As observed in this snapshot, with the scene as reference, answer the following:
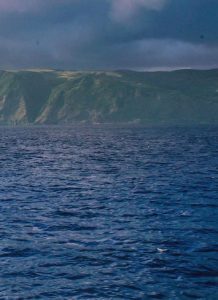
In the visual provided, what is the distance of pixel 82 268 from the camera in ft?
80.9

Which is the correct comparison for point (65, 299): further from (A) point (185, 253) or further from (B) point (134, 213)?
Result: (B) point (134, 213)

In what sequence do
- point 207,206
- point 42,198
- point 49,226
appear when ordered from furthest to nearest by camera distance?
point 42,198
point 207,206
point 49,226

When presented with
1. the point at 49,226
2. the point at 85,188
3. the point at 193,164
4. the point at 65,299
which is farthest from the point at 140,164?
the point at 65,299

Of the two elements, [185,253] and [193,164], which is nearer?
[185,253]

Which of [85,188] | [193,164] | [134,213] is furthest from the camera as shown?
[193,164]

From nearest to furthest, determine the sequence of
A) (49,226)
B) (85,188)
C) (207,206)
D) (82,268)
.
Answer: (82,268) → (49,226) → (207,206) → (85,188)

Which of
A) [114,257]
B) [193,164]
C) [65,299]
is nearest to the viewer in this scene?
[65,299]

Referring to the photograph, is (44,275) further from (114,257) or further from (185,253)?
(185,253)

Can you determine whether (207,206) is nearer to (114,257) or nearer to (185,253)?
(185,253)

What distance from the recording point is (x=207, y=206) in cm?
4134

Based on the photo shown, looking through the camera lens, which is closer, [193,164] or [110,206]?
[110,206]

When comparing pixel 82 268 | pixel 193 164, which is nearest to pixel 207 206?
pixel 82 268

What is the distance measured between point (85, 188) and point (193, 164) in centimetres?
3198

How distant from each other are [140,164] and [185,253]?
174ft
